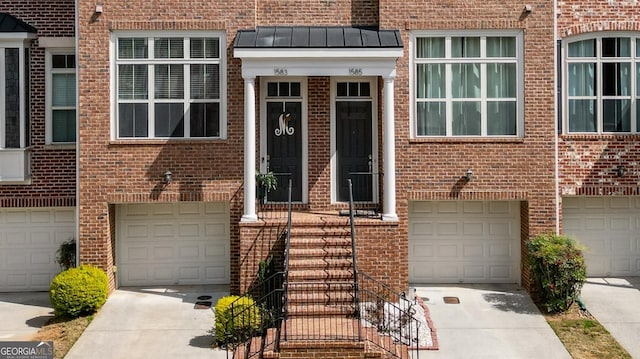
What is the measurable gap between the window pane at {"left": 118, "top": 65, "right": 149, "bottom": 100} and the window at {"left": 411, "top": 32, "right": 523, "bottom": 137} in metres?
5.74

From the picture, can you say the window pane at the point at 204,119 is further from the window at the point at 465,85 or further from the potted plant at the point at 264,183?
the window at the point at 465,85

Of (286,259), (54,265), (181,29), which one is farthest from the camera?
(54,265)

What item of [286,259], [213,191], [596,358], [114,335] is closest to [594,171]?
[596,358]

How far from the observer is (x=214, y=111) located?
13.6 meters

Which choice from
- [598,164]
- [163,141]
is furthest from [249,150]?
[598,164]

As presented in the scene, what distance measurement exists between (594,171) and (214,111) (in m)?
8.29

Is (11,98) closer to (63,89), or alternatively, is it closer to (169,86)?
(63,89)

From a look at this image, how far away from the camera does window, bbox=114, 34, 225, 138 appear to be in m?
13.5

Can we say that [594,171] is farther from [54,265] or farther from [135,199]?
[54,265]

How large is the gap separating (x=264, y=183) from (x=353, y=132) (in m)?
2.29

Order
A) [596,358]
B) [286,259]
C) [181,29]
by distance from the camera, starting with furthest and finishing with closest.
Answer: [181,29]
[286,259]
[596,358]

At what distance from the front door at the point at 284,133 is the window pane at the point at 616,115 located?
6.65 metres

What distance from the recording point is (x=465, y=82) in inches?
541

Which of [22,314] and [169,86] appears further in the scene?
[169,86]
